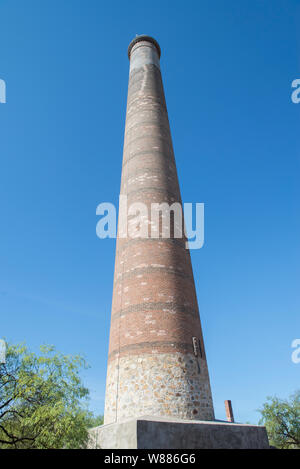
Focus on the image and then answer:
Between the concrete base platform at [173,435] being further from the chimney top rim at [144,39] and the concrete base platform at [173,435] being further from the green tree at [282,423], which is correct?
the chimney top rim at [144,39]

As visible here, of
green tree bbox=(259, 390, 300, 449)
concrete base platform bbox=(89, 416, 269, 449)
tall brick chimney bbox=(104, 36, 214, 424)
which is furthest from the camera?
green tree bbox=(259, 390, 300, 449)

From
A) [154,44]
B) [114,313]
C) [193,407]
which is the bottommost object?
[193,407]

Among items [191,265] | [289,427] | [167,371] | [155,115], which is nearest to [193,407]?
[167,371]

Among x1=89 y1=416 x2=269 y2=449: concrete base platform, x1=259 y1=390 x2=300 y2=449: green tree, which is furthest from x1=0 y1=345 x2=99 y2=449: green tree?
x1=259 y1=390 x2=300 y2=449: green tree

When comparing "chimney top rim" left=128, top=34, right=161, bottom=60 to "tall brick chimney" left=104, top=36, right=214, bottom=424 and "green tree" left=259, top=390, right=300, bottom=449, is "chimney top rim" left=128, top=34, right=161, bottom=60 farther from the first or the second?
"green tree" left=259, top=390, right=300, bottom=449

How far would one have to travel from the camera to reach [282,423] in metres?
20.9

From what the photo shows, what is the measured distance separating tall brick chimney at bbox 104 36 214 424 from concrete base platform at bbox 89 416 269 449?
1.17 meters

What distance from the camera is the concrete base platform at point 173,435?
7410mm

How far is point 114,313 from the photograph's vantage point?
40.0 feet

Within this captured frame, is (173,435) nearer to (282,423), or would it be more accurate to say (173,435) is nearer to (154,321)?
(154,321)

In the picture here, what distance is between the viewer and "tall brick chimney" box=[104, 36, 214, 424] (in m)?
9.77

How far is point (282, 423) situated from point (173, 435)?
54.6 ft
